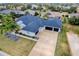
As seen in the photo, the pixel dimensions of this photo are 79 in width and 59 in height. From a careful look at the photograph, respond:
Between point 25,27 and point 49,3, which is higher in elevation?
point 49,3

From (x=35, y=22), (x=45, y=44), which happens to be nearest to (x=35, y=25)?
(x=35, y=22)

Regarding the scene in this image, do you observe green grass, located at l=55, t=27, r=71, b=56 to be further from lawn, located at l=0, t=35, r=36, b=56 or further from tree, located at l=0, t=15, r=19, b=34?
tree, located at l=0, t=15, r=19, b=34

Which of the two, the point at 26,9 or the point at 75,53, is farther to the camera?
the point at 26,9

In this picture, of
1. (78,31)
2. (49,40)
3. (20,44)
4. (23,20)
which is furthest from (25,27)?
(78,31)

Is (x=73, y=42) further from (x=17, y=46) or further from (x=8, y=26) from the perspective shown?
(x=8, y=26)

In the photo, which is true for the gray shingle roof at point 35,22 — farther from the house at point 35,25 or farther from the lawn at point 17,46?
the lawn at point 17,46

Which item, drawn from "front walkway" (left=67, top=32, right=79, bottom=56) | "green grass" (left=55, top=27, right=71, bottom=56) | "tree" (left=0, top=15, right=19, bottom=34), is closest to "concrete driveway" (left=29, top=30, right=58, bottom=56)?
"green grass" (left=55, top=27, right=71, bottom=56)

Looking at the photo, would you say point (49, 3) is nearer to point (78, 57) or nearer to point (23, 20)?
point (23, 20)
